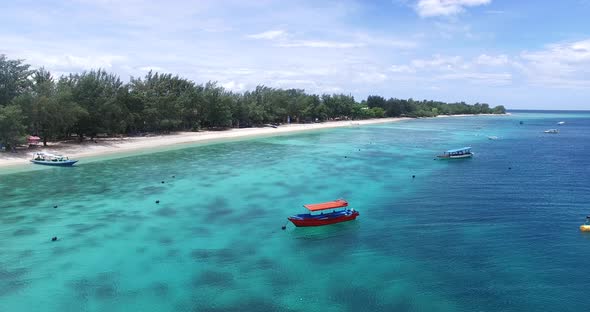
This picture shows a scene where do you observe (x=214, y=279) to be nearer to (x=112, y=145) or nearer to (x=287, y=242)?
(x=287, y=242)

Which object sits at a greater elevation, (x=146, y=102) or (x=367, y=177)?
(x=146, y=102)

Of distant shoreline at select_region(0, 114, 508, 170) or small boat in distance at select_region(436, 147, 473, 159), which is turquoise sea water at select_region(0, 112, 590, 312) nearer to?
distant shoreline at select_region(0, 114, 508, 170)

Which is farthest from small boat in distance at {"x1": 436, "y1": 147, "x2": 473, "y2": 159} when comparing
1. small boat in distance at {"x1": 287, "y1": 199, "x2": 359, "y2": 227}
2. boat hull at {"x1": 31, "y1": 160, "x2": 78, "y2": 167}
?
boat hull at {"x1": 31, "y1": 160, "x2": 78, "y2": 167}

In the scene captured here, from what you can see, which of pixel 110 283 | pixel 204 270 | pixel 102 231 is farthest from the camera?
pixel 102 231

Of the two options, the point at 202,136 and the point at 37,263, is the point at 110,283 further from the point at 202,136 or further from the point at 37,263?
the point at 202,136

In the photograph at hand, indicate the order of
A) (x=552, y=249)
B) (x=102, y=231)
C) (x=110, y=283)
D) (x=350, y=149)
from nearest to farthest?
(x=110, y=283) < (x=552, y=249) < (x=102, y=231) < (x=350, y=149)

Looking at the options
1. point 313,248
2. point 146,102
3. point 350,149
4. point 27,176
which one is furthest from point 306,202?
point 146,102
